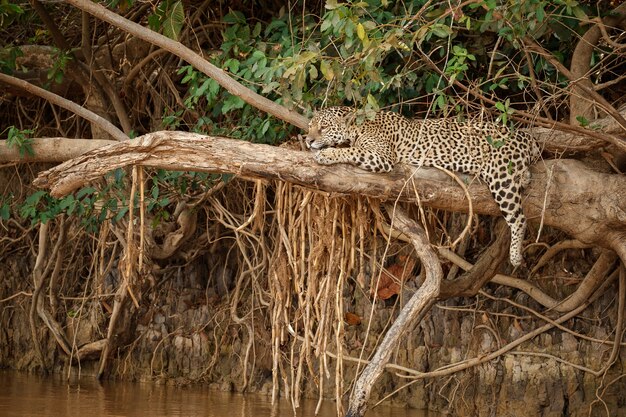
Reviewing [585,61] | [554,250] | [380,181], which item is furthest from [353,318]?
[585,61]

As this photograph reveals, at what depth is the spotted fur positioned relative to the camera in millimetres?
6234

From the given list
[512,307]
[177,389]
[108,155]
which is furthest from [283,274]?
[177,389]

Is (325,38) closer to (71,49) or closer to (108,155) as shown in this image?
(108,155)

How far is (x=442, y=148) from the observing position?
644 centimetres

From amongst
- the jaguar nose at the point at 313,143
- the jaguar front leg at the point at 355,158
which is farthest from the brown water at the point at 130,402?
the jaguar front leg at the point at 355,158

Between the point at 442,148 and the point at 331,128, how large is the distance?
0.67 meters

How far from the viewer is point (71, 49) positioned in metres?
8.67

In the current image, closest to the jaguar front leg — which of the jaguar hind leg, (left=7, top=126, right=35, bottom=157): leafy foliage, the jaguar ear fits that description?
the jaguar ear

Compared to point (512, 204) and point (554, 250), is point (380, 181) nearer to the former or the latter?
point (512, 204)

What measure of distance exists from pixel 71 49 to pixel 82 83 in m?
0.28

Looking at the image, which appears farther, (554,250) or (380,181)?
(554,250)

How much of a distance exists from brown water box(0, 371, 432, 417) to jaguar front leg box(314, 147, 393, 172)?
2.25 metres

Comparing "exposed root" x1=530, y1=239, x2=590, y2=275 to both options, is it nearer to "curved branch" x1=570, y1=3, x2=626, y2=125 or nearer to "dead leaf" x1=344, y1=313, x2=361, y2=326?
"curved branch" x1=570, y1=3, x2=626, y2=125

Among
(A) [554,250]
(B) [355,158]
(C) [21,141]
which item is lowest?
(A) [554,250]
